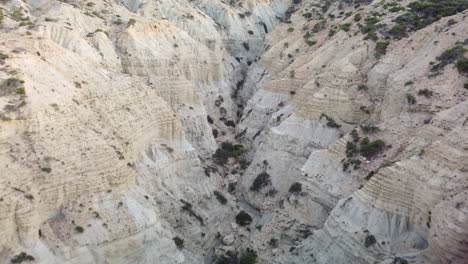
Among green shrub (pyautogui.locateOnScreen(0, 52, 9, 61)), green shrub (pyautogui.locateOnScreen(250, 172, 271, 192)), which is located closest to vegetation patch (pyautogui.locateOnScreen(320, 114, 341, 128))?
green shrub (pyautogui.locateOnScreen(250, 172, 271, 192))

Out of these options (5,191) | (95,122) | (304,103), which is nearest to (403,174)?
(304,103)

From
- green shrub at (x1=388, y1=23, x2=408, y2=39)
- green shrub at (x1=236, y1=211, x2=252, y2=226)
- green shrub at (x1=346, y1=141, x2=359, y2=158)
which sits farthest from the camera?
green shrub at (x1=388, y1=23, x2=408, y2=39)

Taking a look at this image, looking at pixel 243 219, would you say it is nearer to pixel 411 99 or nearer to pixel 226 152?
pixel 226 152

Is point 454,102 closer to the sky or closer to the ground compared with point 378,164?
closer to the sky

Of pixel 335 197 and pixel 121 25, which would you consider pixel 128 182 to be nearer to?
pixel 335 197

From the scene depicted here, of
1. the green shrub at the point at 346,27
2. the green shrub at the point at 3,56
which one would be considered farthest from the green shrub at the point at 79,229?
the green shrub at the point at 346,27

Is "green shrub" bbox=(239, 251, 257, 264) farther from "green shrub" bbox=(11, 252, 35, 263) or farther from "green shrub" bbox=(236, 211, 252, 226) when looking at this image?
"green shrub" bbox=(11, 252, 35, 263)

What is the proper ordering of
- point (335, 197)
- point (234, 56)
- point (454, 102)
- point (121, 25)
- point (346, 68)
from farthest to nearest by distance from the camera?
1. point (234, 56)
2. point (121, 25)
3. point (346, 68)
4. point (335, 197)
5. point (454, 102)
